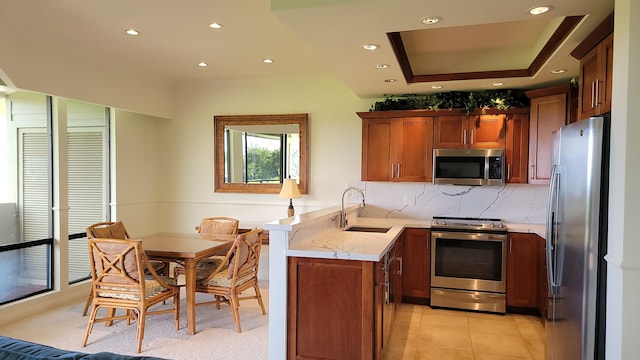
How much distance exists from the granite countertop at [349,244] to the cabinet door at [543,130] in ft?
1.96

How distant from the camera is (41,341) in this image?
11.7ft

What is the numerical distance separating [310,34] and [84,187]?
148 inches

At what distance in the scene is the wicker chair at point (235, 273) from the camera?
12.2ft

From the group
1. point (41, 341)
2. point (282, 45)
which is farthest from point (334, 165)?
point (41, 341)

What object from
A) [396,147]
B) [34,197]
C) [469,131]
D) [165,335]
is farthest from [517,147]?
[34,197]

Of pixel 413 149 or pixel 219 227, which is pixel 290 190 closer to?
pixel 219 227

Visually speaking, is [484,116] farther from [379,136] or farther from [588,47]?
[588,47]

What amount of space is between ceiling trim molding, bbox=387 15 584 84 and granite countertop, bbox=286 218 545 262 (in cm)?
153

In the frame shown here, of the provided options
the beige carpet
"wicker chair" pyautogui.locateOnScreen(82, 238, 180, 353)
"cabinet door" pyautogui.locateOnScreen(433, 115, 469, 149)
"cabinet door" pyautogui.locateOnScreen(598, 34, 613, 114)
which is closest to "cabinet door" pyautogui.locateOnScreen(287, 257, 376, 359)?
the beige carpet

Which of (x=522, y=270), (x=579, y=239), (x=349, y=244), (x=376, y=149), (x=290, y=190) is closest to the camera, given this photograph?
(x=579, y=239)

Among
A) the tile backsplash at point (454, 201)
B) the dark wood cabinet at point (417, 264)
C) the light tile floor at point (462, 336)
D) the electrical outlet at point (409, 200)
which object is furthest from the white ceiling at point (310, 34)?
the light tile floor at point (462, 336)

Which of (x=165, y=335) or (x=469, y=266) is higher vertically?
(x=469, y=266)

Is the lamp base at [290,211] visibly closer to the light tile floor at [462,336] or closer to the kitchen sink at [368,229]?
the kitchen sink at [368,229]

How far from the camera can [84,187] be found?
5043 millimetres
